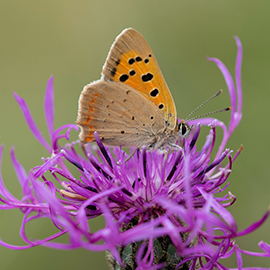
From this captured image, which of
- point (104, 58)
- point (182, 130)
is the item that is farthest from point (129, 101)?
point (104, 58)

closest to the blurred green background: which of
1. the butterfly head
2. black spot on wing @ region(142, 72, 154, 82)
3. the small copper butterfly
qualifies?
the butterfly head

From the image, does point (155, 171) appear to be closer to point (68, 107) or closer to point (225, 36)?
point (68, 107)

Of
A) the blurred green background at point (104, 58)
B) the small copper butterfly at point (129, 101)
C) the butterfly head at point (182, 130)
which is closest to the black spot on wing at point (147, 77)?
the small copper butterfly at point (129, 101)

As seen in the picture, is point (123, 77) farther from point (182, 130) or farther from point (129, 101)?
point (182, 130)

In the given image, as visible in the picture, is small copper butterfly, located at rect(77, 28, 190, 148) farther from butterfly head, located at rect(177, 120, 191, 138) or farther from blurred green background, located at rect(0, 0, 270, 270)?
blurred green background, located at rect(0, 0, 270, 270)

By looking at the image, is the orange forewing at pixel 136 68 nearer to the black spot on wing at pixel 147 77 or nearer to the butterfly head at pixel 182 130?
the black spot on wing at pixel 147 77

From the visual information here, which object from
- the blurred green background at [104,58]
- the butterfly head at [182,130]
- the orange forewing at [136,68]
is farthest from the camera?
the blurred green background at [104,58]
